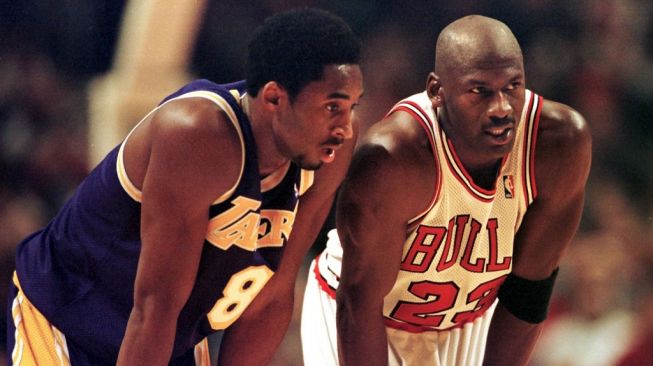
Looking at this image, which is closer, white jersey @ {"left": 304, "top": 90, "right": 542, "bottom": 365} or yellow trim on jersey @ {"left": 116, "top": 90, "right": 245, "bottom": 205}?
yellow trim on jersey @ {"left": 116, "top": 90, "right": 245, "bottom": 205}

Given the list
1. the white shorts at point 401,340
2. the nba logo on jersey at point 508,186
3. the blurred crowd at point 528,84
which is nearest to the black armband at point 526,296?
the white shorts at point 401,340

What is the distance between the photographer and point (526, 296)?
339 centimetres

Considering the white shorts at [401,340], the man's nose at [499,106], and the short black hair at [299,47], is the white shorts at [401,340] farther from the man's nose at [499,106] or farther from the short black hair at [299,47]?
the short black hair at [299,47]

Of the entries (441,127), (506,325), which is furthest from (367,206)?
(506,325)

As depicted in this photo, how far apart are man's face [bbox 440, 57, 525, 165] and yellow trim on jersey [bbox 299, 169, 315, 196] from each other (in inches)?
17.5

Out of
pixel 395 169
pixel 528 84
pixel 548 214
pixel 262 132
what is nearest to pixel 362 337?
pixel 395 169

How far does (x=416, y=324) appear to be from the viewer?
3.40m

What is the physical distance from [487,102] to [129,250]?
1044 mm

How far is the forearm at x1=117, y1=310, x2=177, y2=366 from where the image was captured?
263 centimetres

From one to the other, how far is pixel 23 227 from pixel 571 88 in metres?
3.05

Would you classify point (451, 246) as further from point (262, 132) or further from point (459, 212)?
point (262, 132)

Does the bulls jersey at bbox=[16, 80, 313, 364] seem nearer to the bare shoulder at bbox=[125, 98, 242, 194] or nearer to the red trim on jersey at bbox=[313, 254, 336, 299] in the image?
the bare shoulder at bbox=[125, 98, 242, 194]

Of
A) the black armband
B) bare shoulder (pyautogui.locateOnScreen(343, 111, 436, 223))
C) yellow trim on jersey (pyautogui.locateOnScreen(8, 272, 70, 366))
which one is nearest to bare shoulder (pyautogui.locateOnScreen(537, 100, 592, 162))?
bare shoulder (pyautogui.locateOnScreen(343, 111, 436, 223))

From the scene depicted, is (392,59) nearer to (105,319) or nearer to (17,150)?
(17,150)
